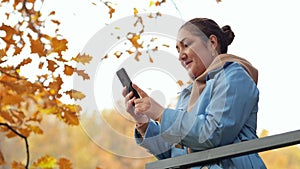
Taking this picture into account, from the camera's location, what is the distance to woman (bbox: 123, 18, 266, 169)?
0.94 m

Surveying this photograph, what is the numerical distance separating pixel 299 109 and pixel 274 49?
0.91 metres

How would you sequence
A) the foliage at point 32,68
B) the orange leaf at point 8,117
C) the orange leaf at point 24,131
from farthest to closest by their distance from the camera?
the orange leaf at point 24,131, the orange leaf at point 8,117, the foliage at point 32,68

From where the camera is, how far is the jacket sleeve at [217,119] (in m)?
0.94

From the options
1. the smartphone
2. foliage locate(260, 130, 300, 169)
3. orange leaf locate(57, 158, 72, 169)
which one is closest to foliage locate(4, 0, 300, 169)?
orange leaf locate(57, 158, 72, 169)

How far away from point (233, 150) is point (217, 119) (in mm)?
158

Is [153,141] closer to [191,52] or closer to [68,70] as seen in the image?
[191,52]

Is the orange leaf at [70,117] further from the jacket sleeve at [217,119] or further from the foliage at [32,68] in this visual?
A: the jacket sleeve at [217,119]

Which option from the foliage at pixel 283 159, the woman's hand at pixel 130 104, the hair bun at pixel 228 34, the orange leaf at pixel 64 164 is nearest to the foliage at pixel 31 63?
the orange leaf at pixel 64 164

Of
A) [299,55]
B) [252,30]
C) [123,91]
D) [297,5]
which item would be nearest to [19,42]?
[123,91]

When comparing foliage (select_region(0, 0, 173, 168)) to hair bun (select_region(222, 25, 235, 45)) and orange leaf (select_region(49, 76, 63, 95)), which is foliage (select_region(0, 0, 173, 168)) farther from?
hair bun (select_region(222, 25, 235, 45))

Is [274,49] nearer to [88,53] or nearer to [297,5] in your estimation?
[297,5]

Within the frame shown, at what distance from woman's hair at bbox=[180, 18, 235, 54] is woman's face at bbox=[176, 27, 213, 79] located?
0.02 meters

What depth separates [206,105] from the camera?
3.42 feet

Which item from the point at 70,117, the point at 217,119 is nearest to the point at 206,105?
the point at 217,119
